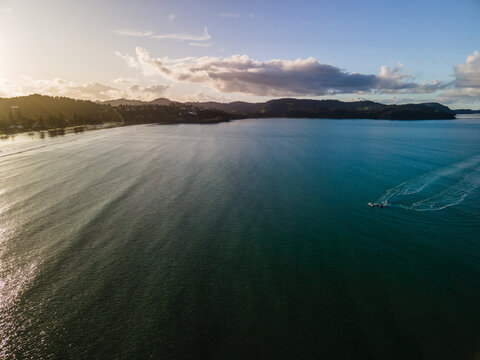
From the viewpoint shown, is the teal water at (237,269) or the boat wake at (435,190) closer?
the teal water at (237,269)

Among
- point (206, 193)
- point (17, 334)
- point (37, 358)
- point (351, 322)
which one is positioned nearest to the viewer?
point (37, 358)

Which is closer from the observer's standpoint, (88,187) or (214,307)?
(214,307)

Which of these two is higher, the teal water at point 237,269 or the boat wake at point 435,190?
the boat wake at point 435,190

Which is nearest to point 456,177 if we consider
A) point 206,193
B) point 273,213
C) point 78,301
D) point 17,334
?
point 273,213

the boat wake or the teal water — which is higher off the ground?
the boat wake

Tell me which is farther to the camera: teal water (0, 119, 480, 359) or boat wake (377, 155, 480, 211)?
boat wake (377, 155, 480, 211)

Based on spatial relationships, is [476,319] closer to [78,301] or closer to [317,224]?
[317,224]
